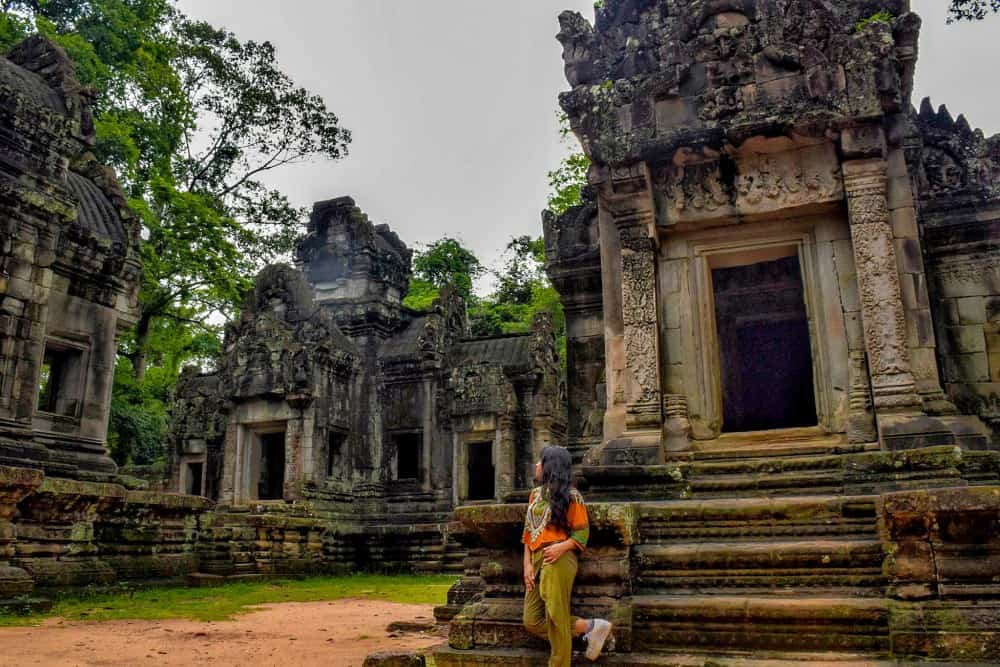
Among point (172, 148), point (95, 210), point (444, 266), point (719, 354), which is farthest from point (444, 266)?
point (719, 354)

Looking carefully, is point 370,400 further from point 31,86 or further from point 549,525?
point 549,525

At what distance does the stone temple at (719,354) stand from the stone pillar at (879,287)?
2cm

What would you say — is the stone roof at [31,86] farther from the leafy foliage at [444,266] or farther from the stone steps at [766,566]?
the leafy foliage at [444,266]

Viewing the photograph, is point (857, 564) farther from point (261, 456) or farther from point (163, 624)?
point (261, 456)

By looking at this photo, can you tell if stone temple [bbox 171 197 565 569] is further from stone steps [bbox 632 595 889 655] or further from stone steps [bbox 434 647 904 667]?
stone steps [bbox 632 595 889 655]

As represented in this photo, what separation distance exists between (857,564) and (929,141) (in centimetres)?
535

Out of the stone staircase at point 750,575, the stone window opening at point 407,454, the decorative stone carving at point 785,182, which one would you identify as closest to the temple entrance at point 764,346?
the decorative stone carving at point 785,182

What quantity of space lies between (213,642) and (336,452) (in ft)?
47.1

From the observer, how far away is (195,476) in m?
26.4

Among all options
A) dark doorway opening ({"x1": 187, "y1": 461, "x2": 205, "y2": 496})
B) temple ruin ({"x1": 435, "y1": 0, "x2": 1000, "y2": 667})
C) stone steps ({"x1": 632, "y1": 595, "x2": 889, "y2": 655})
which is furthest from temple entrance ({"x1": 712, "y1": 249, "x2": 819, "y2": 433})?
dark doorway opening ({"x1": 187, "y1": 461, "x2": 205, "y2": 496})

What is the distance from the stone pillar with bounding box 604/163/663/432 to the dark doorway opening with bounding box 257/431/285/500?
51.9 feet

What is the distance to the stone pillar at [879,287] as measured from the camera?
21.9ft

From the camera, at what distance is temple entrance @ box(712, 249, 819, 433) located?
10.6 meters

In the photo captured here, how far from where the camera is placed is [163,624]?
27.5 feet
